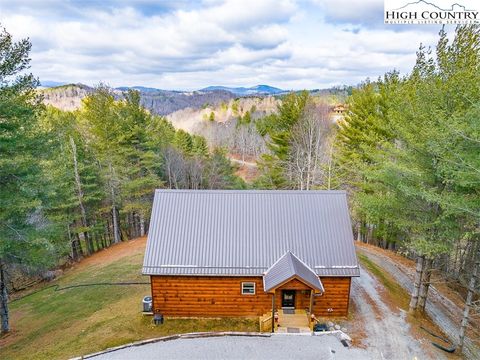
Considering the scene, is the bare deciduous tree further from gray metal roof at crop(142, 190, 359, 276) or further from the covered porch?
the covered porch

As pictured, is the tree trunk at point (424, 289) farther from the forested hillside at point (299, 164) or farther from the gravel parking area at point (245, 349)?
the gravel parking area at point (245, 349)

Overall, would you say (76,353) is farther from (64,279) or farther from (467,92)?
(467,92)

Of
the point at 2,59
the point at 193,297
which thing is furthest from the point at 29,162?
the point at 193,297

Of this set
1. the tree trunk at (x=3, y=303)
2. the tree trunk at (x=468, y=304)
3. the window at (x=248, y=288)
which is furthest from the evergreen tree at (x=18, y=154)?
the tree trunk at (x=468, y=304)

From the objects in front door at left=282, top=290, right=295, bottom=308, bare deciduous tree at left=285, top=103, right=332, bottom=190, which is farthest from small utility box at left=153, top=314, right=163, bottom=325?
bare deciduous tree at left=285, top=103, right=332, bottom=190

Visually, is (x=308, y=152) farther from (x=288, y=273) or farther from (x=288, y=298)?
(x=288, y=273)
